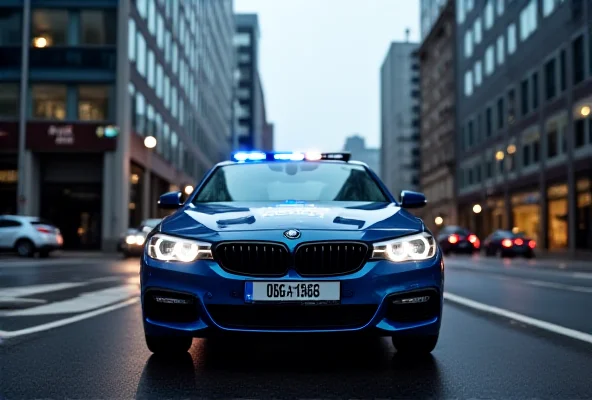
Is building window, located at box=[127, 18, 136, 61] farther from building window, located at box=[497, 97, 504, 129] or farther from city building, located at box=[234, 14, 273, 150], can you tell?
city building, located at box=[234, 14, 273, 150]

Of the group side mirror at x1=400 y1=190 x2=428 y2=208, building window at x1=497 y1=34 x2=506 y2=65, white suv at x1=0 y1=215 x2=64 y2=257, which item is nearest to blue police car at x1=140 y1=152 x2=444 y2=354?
side mirror at x1=400 y1=190 x2=428 y2=208

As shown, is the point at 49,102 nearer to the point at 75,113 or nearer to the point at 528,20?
the point at 75,113

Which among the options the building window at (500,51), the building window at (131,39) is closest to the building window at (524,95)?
the building window at (500,51)

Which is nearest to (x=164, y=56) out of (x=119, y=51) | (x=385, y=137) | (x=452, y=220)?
(x=119, y=51)

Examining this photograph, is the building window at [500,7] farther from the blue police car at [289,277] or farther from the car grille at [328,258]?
the car grille at [328,258]

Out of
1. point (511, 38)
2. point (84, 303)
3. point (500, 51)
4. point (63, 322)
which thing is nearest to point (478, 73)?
point (500, 51)

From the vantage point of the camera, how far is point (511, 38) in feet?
155

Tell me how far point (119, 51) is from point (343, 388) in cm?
3205

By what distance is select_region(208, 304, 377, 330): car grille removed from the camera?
464 cm

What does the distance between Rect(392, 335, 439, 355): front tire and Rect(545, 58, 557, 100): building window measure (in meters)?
36.5

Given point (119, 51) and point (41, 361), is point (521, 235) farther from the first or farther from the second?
point (41, 361)

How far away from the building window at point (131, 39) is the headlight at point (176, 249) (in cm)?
3098

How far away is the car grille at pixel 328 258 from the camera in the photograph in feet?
15.5

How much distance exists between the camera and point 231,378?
4.57m
